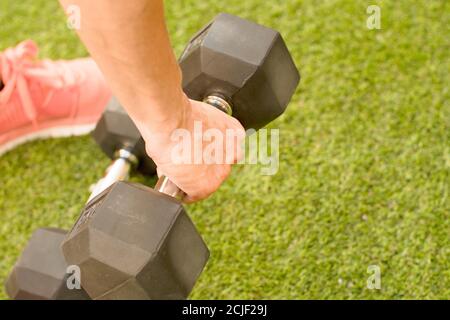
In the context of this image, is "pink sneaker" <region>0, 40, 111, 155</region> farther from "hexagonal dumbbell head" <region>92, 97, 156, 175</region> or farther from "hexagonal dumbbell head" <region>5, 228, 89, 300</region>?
"hexagonal dumbbell head" <region>5, 228, 89, 300</region>

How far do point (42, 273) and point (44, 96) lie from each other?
1.22ft

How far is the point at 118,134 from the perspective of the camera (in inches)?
41.5

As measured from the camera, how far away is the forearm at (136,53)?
0.56 m

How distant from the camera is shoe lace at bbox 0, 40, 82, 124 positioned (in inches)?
43.0

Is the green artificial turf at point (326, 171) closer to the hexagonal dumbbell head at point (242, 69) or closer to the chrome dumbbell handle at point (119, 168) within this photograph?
the chrome dumbbell handle at point (119, 168)

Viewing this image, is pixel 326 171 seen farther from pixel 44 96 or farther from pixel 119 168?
pixel 44 96

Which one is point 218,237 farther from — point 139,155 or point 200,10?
point 200,10

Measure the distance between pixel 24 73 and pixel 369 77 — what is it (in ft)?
2.17

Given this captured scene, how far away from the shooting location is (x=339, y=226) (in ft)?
3.48

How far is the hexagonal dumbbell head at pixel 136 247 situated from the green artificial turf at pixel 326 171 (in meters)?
0.31

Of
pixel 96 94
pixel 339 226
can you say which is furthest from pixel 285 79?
pixel 96 94

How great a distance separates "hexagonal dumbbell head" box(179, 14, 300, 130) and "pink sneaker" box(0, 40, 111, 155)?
37 cm

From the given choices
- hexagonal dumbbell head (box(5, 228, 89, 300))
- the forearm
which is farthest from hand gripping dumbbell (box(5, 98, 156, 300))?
the forearm

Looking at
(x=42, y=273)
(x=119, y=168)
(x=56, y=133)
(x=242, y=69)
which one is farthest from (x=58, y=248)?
(x=242, y=69)
